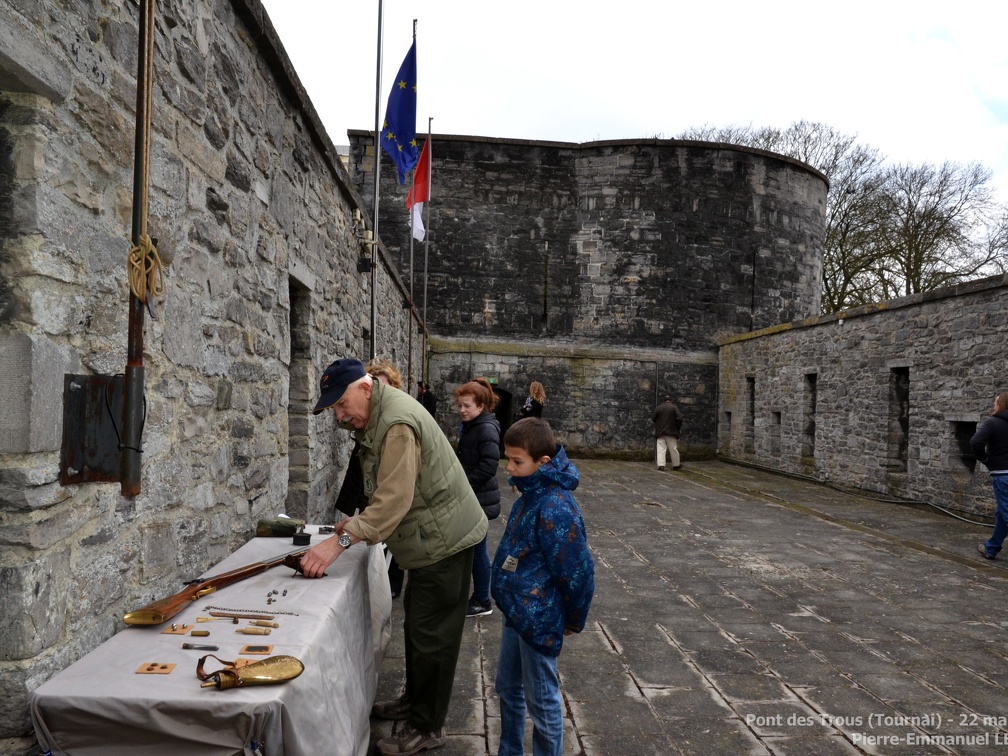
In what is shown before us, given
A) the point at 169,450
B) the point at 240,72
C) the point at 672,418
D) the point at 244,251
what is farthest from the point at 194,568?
the point at 672,418

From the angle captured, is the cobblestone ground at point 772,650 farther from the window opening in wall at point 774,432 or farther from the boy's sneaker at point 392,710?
the window opening in wall at point 774,432

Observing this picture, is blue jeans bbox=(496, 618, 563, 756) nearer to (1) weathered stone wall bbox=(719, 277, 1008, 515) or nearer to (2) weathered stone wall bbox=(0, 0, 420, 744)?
(2) weathered stone wall bbox=(0, 0, 420, 744)

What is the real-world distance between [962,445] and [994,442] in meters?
3.27

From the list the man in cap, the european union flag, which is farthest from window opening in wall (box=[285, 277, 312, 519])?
the european union flag

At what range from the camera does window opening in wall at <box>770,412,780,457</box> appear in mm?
14859

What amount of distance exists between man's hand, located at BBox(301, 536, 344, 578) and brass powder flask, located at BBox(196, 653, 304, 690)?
0.69m

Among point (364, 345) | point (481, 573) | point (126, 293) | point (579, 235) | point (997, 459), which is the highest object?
point (579, 235)

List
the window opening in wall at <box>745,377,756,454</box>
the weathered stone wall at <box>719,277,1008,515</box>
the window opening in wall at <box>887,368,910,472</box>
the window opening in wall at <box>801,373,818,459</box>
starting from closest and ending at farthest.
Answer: the weathered stone wall at <box>719,277,1008,515</box>
the window opening in wall at <box>887,368,910,472</box>
the window opening in wall at <box>801,373,818,459</box>
the window opening in wall at <box>745,377,756,454</box>

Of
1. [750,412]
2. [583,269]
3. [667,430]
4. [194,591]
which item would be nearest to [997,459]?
[194,591]

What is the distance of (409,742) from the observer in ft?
9.09

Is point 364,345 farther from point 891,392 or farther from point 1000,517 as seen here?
point 891,392

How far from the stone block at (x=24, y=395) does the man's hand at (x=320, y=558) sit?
98cm

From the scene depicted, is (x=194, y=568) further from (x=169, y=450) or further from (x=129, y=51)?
(x=129, y=51)

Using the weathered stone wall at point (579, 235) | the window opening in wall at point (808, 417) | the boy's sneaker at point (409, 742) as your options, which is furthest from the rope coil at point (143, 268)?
the weathered stone wall at point (579, 235)
